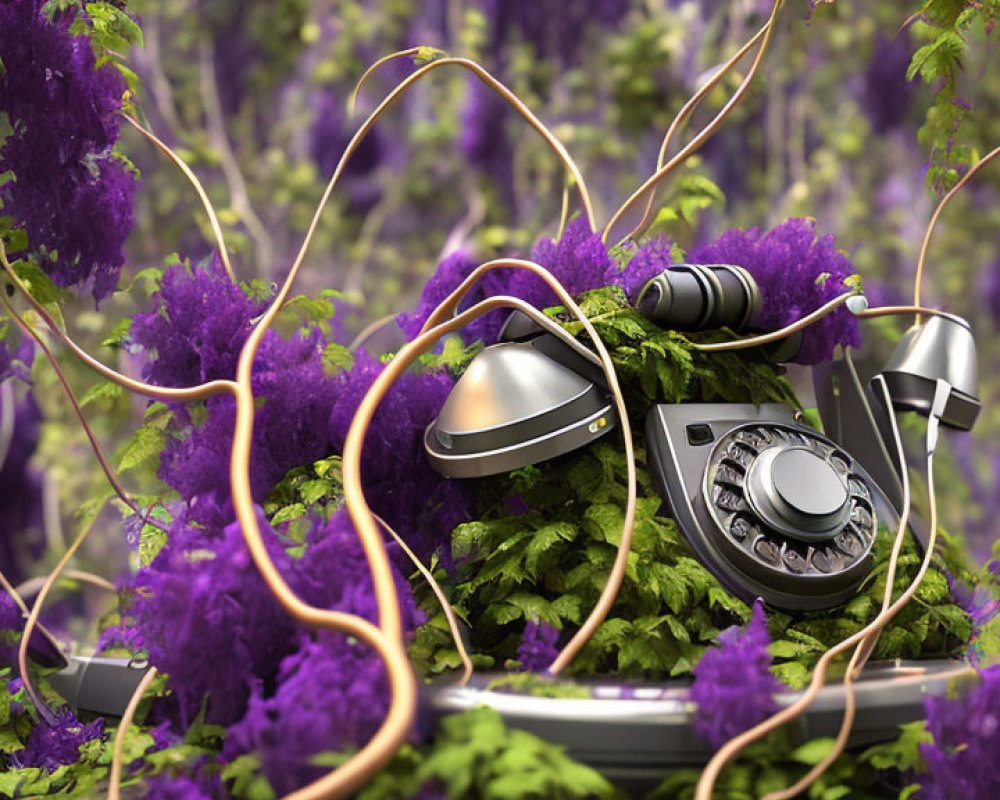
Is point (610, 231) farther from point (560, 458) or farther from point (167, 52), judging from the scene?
point (167, 52)

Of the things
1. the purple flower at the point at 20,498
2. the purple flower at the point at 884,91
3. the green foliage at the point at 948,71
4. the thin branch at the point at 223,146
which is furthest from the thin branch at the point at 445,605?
the purple flower at the point at 884,91

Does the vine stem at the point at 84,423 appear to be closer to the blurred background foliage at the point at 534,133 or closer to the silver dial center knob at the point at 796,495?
the silver dial center knob at the point at 796,495

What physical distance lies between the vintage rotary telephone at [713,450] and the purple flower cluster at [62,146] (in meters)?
0.35

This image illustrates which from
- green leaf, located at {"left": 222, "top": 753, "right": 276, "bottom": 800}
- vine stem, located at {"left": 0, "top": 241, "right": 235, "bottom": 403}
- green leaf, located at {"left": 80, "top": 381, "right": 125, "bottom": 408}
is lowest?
green leaf, located at {"left": 222, "top": 753, "right": 276, "bottom": 800}

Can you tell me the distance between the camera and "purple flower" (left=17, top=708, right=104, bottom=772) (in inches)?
32.3

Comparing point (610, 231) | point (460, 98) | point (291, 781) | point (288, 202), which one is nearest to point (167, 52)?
point (288, 202)

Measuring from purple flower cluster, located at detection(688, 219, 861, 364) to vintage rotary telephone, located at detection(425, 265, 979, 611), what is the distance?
0.05 meters

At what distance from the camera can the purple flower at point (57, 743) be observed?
0.82m

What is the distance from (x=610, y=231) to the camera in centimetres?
102

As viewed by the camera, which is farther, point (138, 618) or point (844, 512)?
point (844, 512)

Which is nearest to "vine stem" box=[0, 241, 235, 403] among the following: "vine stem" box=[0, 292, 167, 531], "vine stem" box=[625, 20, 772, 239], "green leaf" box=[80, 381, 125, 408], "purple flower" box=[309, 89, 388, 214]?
"vine stem" box=[0, 292, 167, 531]

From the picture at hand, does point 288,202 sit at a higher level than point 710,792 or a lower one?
higher

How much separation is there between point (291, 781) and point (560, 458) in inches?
14.8

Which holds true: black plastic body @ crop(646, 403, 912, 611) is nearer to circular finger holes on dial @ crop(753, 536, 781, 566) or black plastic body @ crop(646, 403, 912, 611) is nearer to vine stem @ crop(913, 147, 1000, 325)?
circular finger holes on dial @ crop(753, 536, 781, 566)
